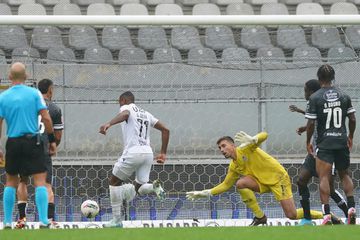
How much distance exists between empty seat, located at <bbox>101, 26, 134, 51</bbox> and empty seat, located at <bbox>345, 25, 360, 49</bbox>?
10.3ft

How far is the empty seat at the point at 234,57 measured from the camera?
45.2ft

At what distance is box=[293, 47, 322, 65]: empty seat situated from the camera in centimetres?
1397

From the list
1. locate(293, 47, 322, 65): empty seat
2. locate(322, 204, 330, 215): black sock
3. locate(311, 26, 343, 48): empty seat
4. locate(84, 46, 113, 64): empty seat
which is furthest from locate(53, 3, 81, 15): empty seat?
locate(322, 204, 330, 215): black sock

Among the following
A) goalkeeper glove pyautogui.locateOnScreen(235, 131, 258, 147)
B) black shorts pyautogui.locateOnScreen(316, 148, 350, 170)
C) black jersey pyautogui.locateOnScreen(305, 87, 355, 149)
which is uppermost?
black jersey pyautogui.locateOnScreen(305, 87, 355, 149)

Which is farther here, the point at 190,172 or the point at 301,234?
the point at 190,172

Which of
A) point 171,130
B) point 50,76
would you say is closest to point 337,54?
point 171,130

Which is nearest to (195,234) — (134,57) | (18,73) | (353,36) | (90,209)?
Result: (18,73)

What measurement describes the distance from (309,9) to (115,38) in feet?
22.9

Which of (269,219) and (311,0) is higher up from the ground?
(311,0)

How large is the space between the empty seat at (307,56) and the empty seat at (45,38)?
134 inches

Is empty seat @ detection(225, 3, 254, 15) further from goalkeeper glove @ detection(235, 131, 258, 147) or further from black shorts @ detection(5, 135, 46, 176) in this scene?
black shorts @ detection(5, 135, 46, 176)

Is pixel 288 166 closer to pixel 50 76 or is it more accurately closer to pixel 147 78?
pixel 147 78

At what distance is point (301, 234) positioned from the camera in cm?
820

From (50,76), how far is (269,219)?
11.8 feet
